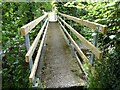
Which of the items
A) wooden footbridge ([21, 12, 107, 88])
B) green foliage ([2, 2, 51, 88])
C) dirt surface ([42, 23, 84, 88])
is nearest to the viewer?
wooden footbridge ([21, 12, 107, 88])

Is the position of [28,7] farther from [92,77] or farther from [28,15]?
[92,77]

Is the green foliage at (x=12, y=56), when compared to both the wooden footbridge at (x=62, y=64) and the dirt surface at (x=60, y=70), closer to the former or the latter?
the wooden footbridge at (x=62, y=64)

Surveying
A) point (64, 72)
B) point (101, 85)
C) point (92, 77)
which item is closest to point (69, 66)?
point (64, 72)

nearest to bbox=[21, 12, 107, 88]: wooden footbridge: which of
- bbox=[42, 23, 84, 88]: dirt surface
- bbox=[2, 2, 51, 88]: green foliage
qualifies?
bbox=[42, 23, 84, 88]: dirt surface

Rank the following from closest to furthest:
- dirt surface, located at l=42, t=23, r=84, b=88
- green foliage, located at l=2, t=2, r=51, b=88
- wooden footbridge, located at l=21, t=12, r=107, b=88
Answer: wooden footbridge, located at l=21, t=12, r=107, b=88 < green foliage, located at l=2, t=2, r=51, b=88 < dirt surface, located at l=42, t=23, r=84, b=88

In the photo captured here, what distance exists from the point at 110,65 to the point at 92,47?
309 mm

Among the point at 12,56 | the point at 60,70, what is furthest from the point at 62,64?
the point at 12,56

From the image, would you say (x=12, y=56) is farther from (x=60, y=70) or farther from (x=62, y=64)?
(x=62, y=64)

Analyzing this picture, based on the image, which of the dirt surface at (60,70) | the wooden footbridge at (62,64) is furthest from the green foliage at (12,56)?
the dirt surface at (60,70)

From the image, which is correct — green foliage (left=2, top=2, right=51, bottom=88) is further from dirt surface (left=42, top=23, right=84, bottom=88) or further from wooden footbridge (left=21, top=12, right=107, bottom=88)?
dirt surface (left=42, top=23, right=84, bottom=88)

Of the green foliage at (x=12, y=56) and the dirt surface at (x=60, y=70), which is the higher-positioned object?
the green foliage at (x=12, y=56)

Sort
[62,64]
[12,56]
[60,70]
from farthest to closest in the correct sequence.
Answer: [62,64]
[60,70]
[12,56]

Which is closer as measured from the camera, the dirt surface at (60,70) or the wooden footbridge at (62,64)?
the wooden footbridge at (62,64)

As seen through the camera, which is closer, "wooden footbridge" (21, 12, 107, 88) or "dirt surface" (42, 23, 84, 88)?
"wooden footbridge" (21, 12, 107, 88)
